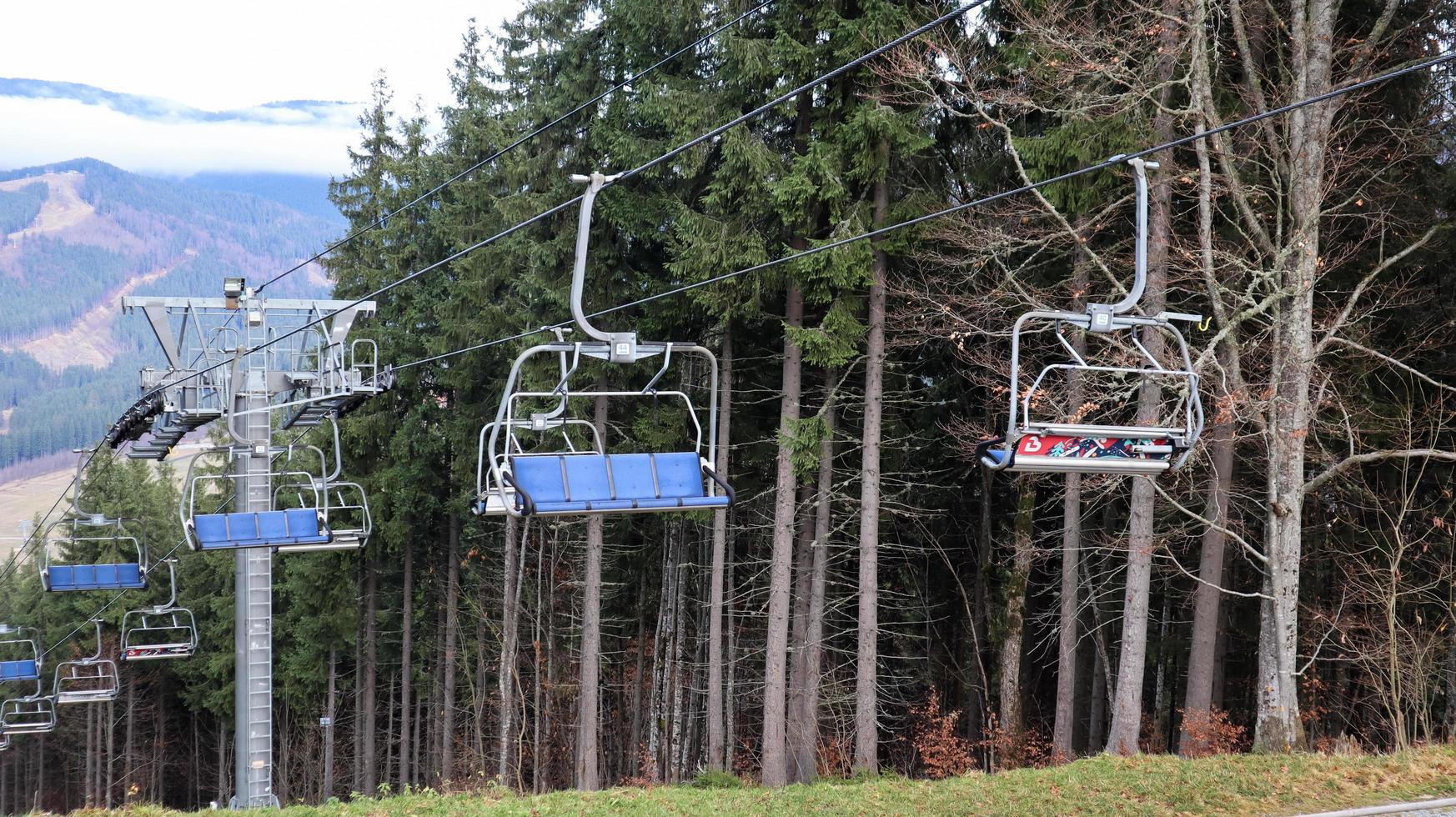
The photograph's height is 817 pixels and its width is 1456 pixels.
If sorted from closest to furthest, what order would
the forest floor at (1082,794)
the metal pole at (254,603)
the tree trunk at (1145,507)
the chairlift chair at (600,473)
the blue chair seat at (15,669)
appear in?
the chairlift chair at (600,473) < the forest floor at (1082,794) < the tree trunk at (1145,507) < the metal pole at (254,603) < the blue chair seat at (15,669)

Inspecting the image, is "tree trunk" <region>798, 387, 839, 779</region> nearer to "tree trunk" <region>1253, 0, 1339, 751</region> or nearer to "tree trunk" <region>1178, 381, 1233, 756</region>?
"tree trunk" <region>1178, 381, 1233, 756</region>

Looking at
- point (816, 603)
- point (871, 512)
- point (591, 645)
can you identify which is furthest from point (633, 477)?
point (591, 645)

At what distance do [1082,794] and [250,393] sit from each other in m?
11.2

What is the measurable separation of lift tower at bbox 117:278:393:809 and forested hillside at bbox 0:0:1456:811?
7.76 feet

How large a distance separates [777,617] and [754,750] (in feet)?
27.5

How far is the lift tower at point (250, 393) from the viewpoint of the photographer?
14.5 metres

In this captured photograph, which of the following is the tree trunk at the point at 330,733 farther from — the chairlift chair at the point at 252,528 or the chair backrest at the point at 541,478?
the chair backrest at the point at 541,478

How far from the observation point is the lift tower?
1453 cm

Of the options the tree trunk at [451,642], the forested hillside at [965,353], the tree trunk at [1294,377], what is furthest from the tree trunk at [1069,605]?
the tree trunk at [451,642]

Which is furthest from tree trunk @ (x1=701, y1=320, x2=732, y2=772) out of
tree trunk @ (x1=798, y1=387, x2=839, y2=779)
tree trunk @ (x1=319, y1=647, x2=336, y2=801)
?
tree trunk @ (x1=319, y1=647, x2=336, y2=801)

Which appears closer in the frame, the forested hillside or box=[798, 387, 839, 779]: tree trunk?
the forested hillside

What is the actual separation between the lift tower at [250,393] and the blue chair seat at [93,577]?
241cm

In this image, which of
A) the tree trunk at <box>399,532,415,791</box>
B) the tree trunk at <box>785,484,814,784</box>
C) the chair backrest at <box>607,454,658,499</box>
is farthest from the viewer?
the tree trunk at <box>399,532,415,791</box>

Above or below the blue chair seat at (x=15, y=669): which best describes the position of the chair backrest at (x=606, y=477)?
above
